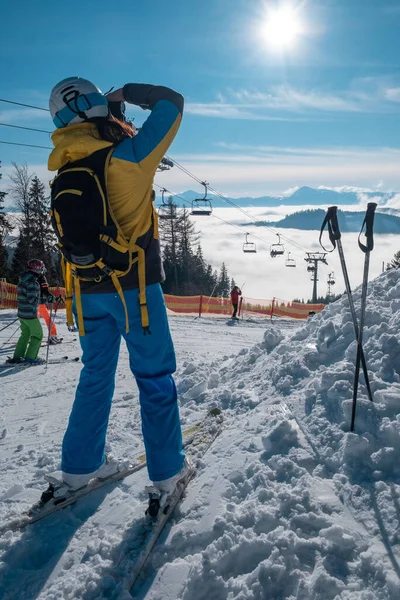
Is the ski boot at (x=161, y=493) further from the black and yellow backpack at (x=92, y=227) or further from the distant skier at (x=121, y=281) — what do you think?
the black and yellow backpack at (x=92, y=227)

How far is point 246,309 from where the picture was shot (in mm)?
31266

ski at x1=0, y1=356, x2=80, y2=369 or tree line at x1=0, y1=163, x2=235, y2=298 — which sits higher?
tree line at x1=0, y1=163, x2=235, y2=298

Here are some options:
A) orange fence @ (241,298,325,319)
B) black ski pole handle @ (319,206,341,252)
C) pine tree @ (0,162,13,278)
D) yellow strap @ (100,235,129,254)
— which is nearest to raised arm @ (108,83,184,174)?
yellow strap @ (100,235,129,254)

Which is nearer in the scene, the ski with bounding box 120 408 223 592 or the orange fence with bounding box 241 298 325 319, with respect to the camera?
the ski with bounding box 120 408 223 592

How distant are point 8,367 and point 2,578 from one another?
19.1 ft

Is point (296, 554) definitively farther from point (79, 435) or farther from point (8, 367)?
point (8, 367)

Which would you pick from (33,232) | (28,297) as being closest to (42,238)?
(33,232)

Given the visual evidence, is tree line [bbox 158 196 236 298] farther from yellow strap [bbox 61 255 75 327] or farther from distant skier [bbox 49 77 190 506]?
distant skier [bbox 49 77 190 506]

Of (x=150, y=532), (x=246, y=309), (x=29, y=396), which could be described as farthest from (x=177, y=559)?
(x=246, y=309)

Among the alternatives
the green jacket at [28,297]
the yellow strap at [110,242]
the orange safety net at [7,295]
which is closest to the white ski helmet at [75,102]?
the yellow strap at [110,242]

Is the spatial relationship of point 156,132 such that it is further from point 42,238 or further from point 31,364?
point 42,238

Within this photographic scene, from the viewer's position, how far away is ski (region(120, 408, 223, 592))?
2.15 meters

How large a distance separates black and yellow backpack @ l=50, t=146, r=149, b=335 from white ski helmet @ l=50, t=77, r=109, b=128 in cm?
24

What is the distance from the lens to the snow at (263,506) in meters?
1.99
